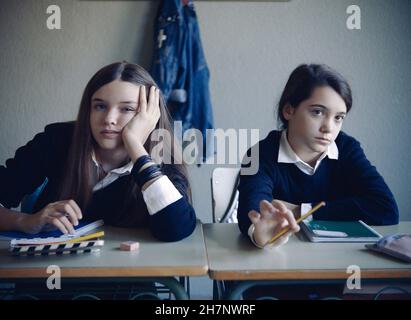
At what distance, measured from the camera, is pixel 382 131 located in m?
2.25

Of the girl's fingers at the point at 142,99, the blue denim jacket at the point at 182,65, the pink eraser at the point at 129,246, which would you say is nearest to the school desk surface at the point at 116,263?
the pink eraser at the point at 129,246

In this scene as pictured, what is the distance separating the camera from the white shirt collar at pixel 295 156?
1.33 meters

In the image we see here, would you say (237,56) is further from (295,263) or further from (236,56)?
(295,263)

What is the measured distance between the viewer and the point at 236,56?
2178 millimetres

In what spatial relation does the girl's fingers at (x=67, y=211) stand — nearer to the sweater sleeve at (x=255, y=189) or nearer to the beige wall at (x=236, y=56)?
the sweater sleeve at (x=255, y=189)

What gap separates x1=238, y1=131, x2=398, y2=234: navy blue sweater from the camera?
1.23 m

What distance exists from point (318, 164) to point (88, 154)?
73 centimetres

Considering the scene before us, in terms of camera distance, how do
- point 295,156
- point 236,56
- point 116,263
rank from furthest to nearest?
point 236,56 < point 295,156 < point 116,263

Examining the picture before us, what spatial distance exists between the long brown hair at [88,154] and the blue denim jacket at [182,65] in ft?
2.59

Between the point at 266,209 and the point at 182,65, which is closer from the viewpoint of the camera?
the point at 266,209

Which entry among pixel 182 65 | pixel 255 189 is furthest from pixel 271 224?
pixel 182 65

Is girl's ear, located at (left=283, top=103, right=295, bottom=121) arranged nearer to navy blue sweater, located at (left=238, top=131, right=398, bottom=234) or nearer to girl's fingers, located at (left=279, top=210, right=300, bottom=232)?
navy blue sweater, located at (left=238, top=131, right=398, bottom=234)

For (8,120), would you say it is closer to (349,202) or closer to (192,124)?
(192,124)

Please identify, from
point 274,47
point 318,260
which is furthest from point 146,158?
point 274,47
